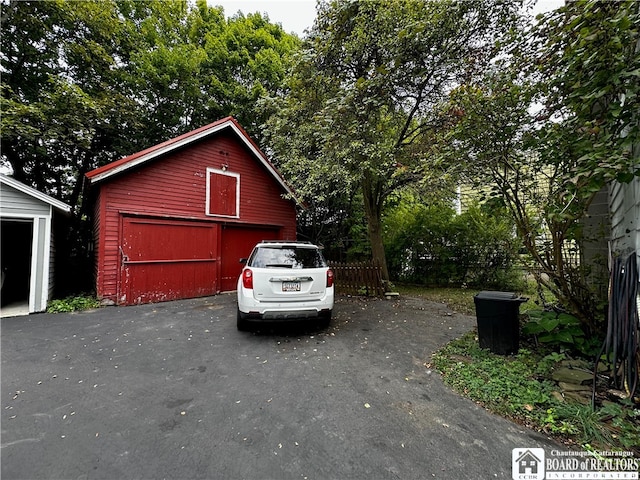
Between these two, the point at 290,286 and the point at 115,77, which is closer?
the point at 290,286

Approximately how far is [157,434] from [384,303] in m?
6.14

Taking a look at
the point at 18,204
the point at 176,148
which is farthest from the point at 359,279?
the point at 18,204

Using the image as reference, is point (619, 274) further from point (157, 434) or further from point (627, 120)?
point (157, 434)

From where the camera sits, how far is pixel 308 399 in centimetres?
290

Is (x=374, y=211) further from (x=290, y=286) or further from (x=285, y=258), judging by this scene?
(x=290, y=286)

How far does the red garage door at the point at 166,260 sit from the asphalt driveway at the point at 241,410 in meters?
2.70

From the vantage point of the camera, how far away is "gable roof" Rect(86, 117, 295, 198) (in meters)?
7.06

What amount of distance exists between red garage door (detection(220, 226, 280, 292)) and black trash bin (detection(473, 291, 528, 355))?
24.1 feet

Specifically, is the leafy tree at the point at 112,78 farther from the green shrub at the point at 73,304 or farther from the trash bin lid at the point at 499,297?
the trash bin lid at the point at 499,297

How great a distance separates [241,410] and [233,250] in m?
7.49

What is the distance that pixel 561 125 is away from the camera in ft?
10.7

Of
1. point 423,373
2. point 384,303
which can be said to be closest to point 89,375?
point 423,373

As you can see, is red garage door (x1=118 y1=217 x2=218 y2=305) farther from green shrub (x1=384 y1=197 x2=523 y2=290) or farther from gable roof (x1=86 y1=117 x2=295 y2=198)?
green shrub (x1=384 y1=197 x2=523 y2=290)

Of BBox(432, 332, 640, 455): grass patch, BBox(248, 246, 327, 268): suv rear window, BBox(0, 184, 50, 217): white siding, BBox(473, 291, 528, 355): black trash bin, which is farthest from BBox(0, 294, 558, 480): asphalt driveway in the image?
BBox(0, 184, 50, 217): white siding
